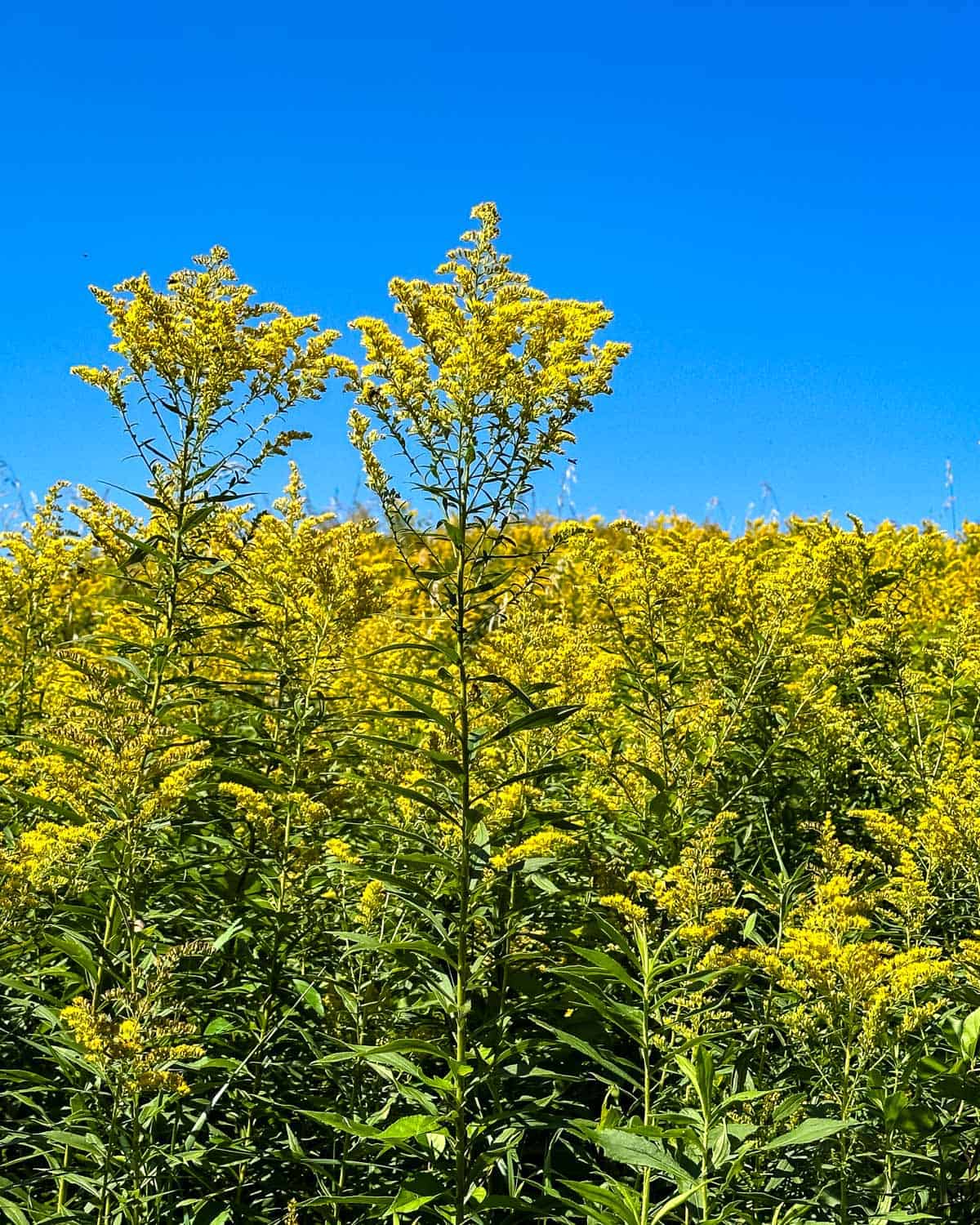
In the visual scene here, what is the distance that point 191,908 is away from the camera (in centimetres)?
330

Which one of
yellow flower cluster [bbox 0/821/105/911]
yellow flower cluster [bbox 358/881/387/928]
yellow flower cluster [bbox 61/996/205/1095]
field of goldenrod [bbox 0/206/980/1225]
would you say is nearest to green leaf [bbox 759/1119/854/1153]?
field of goldenrod [bbox 0/206/980/1225]

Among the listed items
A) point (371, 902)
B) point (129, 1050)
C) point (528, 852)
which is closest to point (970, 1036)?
point (528, 852)

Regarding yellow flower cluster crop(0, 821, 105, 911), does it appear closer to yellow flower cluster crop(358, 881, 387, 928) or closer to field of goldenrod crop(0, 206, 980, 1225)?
field of goldenrod crop(0, 206, 980, 1225)

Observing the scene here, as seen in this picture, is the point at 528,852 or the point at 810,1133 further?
the point at 528,852

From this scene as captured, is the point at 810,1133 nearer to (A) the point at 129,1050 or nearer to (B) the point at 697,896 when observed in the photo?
(B) the point at 697,896

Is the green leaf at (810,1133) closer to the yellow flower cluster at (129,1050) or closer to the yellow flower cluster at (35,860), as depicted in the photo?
the yellow flower cluster at (129,1050)

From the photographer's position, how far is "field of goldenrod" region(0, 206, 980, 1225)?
2648mm

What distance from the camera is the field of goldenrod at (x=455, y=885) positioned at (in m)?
2.65

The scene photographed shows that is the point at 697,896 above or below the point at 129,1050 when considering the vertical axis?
above

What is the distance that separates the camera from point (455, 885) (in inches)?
112

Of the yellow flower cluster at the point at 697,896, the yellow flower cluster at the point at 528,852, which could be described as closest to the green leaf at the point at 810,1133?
the yellow flower cluster at the point at 697,896

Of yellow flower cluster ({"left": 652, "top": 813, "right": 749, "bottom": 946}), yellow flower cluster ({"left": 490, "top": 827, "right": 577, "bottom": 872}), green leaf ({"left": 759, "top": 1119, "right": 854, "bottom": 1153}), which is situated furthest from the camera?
yellow flower cluster ({"left": 490, "top": 827, "right": 577, "bottom": 872})

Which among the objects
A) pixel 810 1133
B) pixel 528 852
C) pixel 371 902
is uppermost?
pixel 528 852

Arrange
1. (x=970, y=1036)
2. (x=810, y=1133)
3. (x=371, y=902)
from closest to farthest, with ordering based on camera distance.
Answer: (x=810, y=1133), (x=970, y=1036), (x=371, y=902)
